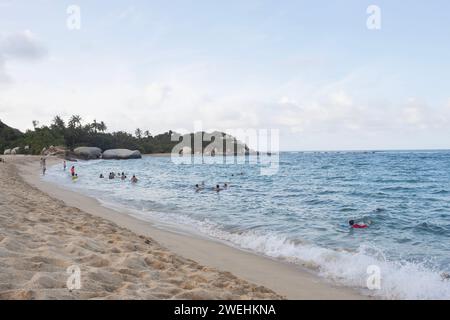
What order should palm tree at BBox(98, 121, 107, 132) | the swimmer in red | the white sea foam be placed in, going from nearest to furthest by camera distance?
the white sea foam, the swimmer in red, palm tree at BBox(98, 121, 107, 132)

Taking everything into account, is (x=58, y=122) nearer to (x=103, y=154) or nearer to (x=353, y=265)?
(x=103, y=154)

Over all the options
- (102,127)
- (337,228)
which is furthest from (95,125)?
(337,228)

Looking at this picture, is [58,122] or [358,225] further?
[58,122]

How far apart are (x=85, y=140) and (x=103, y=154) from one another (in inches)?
467

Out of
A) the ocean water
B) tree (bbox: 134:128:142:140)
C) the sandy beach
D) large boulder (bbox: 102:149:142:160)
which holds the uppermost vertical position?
tree (bbox: 134:128:142:140)

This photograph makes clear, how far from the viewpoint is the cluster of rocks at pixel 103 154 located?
9118 cm

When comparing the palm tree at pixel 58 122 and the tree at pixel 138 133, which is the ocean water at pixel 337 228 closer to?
the palm tree at pixel 58 122

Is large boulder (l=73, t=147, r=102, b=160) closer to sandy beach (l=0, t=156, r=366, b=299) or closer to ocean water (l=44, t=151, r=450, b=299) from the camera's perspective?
ocean water (l=44, t=151, r=450, b=299)

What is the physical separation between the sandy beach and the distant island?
83287mm

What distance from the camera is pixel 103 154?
102312mm

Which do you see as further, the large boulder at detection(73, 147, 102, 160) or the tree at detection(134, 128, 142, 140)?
the tree at detection(134, 128, 142, 140)

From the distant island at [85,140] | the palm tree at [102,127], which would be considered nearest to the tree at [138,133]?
the distant island at [85,140]

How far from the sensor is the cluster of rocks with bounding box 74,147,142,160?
299 feet

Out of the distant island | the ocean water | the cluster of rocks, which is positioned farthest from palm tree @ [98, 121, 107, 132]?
the ocean water
